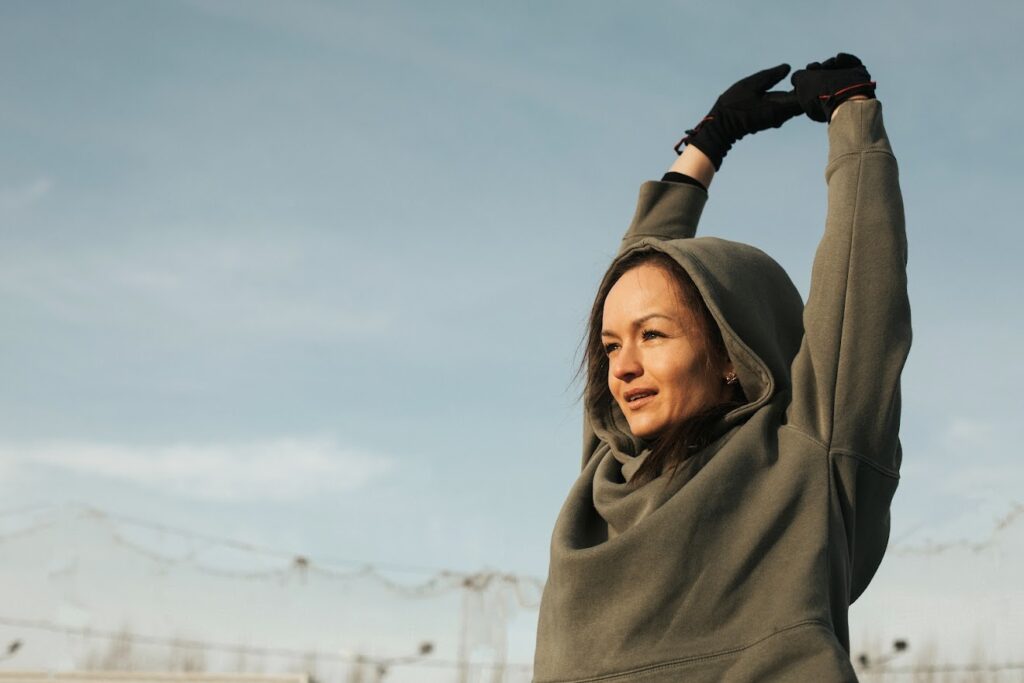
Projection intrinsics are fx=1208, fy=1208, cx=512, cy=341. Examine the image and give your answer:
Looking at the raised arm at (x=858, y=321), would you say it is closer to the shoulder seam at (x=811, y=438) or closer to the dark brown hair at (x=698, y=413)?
the shoulder seam at (x=811, y=438)

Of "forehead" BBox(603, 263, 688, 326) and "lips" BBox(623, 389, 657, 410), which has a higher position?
"forehead" BBox(603, 263, 688, 326)

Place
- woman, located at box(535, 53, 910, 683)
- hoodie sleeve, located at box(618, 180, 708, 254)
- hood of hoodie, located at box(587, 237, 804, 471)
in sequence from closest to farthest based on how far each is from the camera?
woman, located at box(535, 53, 910, 683) < hood of hoodie, located at box(587, 237, 804, 471) < hoodie sleeve, located at box(618, 180, 708, 254)

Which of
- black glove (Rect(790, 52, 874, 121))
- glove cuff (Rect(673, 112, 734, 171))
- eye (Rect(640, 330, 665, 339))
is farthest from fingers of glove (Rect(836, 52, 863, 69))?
eye (Rect(640, 330, 665, 339))

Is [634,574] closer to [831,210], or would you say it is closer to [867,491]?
[867,491]

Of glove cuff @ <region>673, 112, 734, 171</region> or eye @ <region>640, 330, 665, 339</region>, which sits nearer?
eye @ <region>640, 330, 665, 339</region>

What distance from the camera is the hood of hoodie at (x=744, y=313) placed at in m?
1.77

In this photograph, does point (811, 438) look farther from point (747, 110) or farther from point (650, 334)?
point (747, 110)

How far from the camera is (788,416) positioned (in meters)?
1.76

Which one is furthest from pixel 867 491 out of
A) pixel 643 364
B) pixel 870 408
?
pixel 643 364

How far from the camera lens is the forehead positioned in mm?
1827

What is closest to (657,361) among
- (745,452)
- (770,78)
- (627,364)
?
(627,364)

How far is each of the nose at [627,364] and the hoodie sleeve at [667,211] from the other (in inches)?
Answer: 15.4

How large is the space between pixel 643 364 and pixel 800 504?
31 centimetres

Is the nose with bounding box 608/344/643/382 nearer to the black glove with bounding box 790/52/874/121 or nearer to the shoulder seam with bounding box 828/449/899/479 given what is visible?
the shoulder seam with bounding box 828/449/899/479
